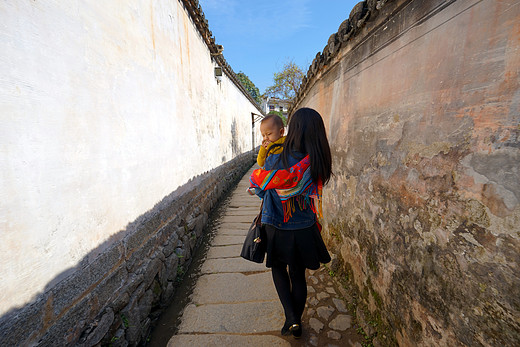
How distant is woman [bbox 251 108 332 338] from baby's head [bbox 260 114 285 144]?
0.15 metres

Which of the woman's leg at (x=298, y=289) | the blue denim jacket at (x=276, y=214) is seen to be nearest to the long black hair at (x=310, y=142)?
the blue denim jacket at (x=276, y=214)

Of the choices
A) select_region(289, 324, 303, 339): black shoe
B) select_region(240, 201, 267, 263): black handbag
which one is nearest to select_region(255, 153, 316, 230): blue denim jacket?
select_region(240, 201, 267, 263): black handbag

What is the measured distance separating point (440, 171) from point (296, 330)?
1.55 meters

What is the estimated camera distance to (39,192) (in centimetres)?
111

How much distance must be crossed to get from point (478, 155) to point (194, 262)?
3118 millimetres

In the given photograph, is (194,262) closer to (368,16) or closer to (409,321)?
(409,321)

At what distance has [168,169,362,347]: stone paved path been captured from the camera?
1.83 metres

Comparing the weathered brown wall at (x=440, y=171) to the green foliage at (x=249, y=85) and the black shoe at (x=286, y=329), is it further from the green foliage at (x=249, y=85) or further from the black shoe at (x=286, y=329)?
the green foliage at (x=249, y=85)

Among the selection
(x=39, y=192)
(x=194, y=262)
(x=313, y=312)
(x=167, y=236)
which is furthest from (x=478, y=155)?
(x=194, y=262)

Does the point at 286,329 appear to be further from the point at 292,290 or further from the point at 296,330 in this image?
the point at 292,290

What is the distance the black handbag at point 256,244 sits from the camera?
1658mm

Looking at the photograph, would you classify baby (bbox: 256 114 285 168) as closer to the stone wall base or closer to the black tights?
the black tights

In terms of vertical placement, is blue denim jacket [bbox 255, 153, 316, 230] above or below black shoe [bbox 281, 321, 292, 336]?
above

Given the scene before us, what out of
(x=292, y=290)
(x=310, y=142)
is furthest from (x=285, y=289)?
Answer: (x=310, y=142)
